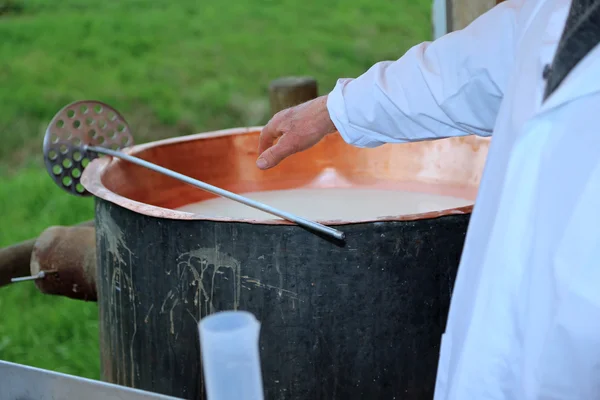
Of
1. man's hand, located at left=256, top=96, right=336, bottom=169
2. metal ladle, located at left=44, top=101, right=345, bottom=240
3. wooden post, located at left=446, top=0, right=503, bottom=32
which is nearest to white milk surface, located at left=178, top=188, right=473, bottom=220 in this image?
metal ladle, located at left=44, top=101, right=345, bottom=240

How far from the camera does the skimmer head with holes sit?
196 centimetres

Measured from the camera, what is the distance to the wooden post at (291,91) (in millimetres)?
3209

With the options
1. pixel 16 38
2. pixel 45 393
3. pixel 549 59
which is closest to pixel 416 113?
pixel 549 59

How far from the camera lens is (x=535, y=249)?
2.96ft

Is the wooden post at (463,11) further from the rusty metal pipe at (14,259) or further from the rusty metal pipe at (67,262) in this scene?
the rusty metal pipe at (14,259)

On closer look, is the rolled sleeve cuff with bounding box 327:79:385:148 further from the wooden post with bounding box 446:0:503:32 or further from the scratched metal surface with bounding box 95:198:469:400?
the wooden post with bounding box 446:0:503:32

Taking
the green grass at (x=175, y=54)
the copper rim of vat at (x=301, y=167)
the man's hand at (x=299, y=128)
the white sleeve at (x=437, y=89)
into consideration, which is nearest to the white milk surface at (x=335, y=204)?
the copper rim of vat at (x=301, y=167)

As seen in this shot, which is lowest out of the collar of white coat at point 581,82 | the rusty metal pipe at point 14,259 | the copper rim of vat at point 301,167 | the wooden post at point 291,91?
the rusty metal pipe at point 14,259

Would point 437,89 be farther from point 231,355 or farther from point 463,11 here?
point 463,11

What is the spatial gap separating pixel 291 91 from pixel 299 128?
172 cm

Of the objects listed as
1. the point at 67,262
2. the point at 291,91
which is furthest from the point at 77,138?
the point at 291,91

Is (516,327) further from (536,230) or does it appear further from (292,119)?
(292,119)

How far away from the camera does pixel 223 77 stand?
926 centimetres

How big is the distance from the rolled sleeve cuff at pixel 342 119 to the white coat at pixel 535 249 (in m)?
0.39
